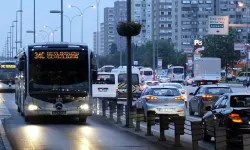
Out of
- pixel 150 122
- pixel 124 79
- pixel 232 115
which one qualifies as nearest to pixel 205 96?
pixel 150 122

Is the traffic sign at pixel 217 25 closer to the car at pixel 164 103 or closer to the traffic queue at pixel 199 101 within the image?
the traffic queue at pixel 199 101

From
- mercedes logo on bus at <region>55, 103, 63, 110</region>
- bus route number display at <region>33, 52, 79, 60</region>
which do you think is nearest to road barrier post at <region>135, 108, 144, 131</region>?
mercedes logo on bus at <region>55, 103, 63, 110</region>

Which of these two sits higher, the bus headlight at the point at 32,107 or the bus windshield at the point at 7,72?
the bus windshield at the point at 7,72

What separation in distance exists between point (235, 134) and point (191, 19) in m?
158

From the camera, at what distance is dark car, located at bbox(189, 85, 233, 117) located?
30.3 m

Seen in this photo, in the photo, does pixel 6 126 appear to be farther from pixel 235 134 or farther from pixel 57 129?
pixel 235 134

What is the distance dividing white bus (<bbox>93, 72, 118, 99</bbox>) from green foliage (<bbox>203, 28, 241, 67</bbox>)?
5473cm

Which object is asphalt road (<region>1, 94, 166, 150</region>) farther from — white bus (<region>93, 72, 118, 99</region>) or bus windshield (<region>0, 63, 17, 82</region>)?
bus windshield (<region>0, 63, 17, 82</region>)

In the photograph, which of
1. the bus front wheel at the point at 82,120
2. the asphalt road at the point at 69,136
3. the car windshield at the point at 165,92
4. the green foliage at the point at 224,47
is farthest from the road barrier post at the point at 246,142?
the green foliage at the point at 224,47

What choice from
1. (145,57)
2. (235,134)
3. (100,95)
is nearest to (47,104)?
(235,134)

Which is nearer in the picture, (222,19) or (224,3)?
(222,19)

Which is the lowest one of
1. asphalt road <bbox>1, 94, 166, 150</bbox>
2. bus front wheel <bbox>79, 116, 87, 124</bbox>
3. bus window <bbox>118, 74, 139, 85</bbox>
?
asphalt road <bbox>1, 94, 166, 150</bbox>

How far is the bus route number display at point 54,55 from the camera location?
26.0 metres

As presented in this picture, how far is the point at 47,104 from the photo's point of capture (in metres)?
25.6
